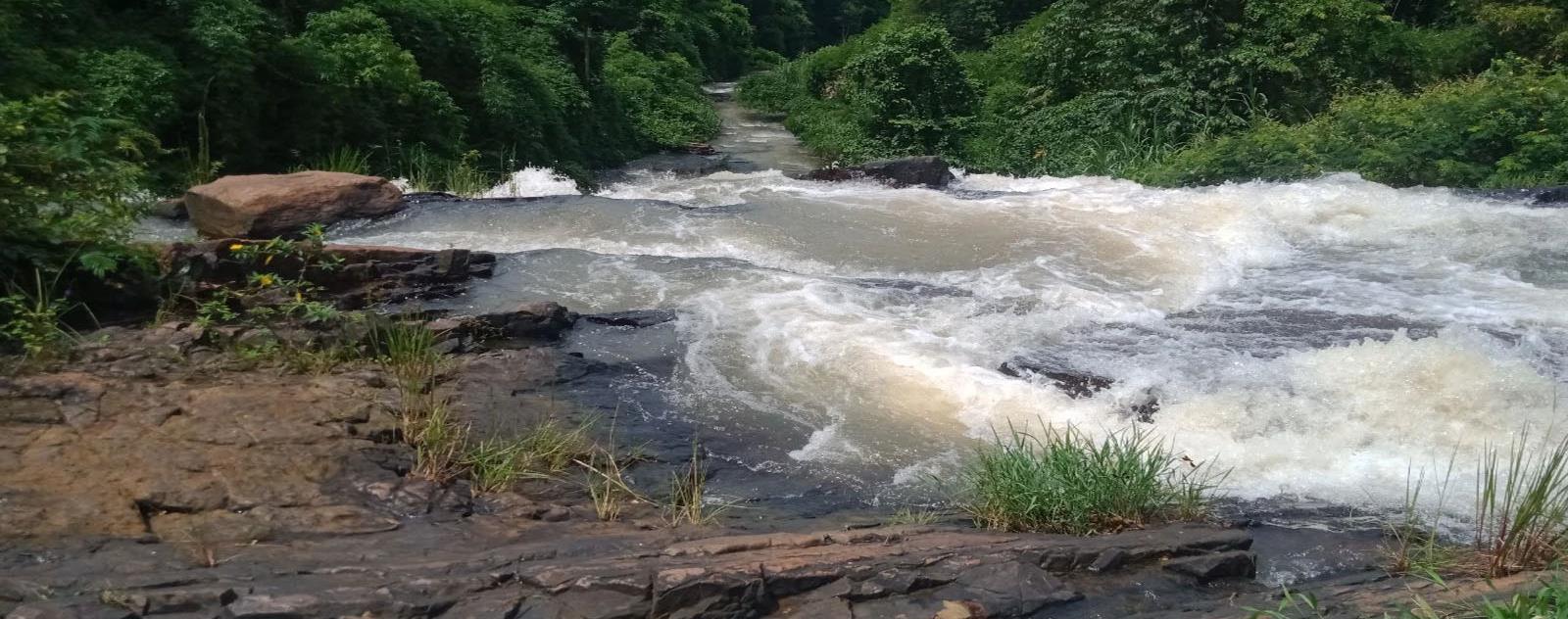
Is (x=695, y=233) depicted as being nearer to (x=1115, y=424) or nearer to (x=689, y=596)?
(x=1115, y=424)

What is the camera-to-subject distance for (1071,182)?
47.9ft

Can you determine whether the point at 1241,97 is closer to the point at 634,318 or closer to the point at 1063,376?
the point at 1063,376

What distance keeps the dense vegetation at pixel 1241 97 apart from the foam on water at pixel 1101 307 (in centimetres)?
148

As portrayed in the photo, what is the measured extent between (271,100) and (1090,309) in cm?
940

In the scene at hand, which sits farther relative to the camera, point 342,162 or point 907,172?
point 907,172

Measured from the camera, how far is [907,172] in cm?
1509

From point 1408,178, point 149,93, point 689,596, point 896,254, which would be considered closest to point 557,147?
point 149,93

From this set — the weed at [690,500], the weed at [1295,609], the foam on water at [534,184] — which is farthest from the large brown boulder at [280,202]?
the weed at [1295,609]

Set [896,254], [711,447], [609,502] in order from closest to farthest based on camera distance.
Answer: [609,502]
[711,447]
[896,254]

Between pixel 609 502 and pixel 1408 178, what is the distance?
1131cm

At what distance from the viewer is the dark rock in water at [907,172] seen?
1494 centimetres

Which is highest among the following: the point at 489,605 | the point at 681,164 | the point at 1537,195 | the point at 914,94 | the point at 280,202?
the point at 914,94

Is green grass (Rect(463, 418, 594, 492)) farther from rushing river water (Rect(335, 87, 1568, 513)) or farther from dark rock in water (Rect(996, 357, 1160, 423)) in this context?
dark rock in water (Rect(996, 357, 1160, 423))

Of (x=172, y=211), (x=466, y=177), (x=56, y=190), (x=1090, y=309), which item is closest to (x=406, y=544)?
(x=56, y=190)
